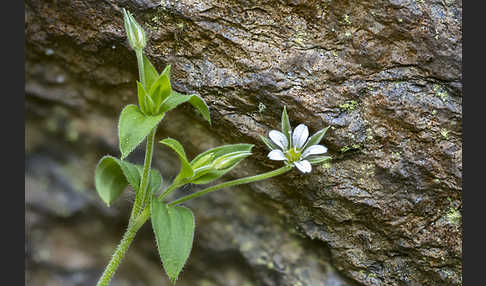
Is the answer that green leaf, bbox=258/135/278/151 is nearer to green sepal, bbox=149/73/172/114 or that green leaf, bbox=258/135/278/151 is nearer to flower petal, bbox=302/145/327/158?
flower petal, bbox=302/145/327/158

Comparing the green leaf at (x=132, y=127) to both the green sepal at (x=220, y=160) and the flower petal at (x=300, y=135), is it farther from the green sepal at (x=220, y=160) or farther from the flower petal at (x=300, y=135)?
the flower petal at (x=300, y=135)

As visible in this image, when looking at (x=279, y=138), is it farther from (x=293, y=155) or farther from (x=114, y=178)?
(x=114, y=178)

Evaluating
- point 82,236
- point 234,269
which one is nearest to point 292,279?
point 234,269

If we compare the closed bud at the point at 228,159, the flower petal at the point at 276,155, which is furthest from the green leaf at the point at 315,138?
the closed bud at the point at 228,159

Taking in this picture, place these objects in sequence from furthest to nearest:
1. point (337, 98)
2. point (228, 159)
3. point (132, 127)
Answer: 1. point (337, 98)
2. point (228, 159)
3. point (132, 127)

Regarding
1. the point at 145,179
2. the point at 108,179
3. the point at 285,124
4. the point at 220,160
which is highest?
the point at 285,124

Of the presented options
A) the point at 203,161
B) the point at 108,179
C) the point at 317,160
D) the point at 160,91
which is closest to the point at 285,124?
the point at 317,160

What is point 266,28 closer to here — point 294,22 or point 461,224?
point 294,22
